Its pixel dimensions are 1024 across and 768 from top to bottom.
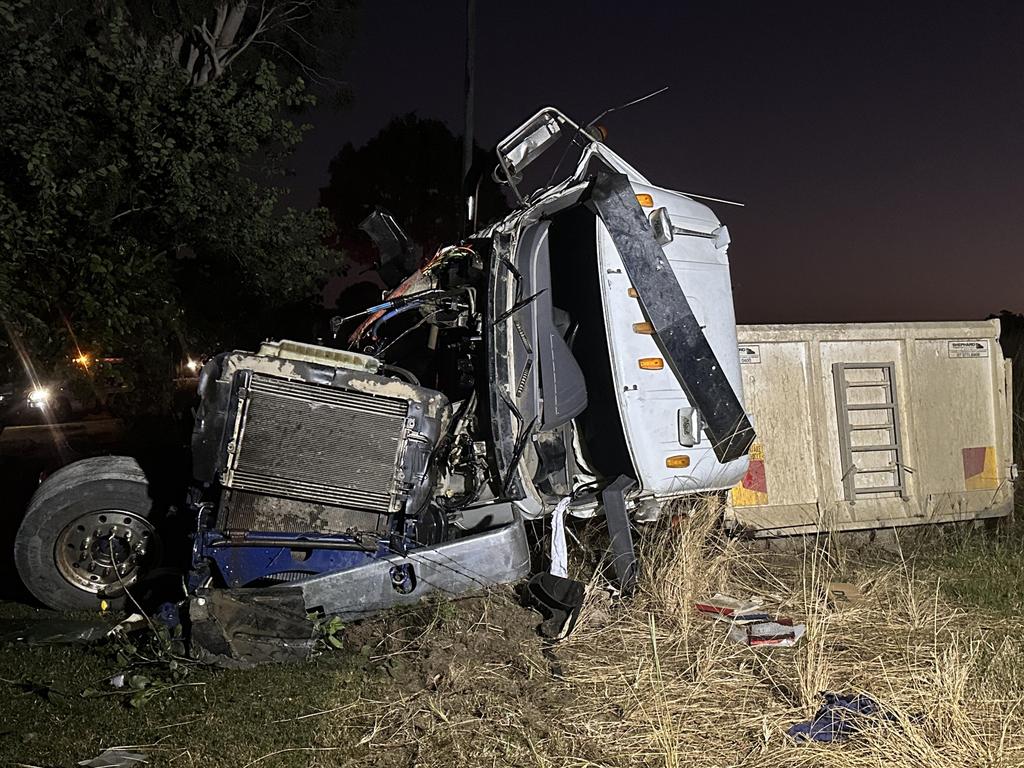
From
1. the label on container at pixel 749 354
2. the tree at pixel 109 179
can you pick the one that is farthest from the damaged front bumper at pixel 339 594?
the tree at pixel 109 179

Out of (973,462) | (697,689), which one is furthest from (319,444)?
(973,462)

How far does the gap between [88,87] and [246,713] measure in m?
5.99

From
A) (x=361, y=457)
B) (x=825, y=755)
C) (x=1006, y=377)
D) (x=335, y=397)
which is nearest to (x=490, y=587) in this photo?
(x=361, y=457)

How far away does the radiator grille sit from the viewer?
14.7ft

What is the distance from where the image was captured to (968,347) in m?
7.57

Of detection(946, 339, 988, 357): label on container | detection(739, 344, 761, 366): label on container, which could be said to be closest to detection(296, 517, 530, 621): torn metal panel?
detection(739, 344, 761, 366): label on container

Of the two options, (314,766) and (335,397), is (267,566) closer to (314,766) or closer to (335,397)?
(335,397)

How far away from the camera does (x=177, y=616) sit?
4.44m

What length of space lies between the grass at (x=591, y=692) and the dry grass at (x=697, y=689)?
0.03 ft

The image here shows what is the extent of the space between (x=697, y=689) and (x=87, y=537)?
3.44m

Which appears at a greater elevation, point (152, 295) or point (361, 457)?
point (152, 295)

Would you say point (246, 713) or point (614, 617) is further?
point (614, 617)

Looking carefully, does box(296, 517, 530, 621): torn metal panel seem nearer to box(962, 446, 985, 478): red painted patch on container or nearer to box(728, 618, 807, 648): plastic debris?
box(728, 618, 807, 648): plastic debris

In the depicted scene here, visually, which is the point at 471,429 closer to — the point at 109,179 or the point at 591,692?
the point at 591,692
